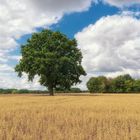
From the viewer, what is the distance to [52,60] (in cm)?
6122

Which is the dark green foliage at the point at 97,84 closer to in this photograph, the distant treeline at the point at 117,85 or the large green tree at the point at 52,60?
the distant treeline at the point at 117,85

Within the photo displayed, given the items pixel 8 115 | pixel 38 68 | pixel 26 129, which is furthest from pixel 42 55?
pixel 26 129

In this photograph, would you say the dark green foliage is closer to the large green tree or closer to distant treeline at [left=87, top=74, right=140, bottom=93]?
distant treeline at [left=87, top=74, right=140, bottom=93]

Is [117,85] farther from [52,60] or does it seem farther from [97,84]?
[52,60]

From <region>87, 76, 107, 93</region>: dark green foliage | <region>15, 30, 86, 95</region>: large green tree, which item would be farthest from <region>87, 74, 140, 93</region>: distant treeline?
<region>15, 30, 86, 95</region>: large green tree

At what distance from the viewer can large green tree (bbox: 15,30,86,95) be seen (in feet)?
203

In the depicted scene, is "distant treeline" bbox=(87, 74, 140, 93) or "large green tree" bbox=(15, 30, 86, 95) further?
"distant treeline" bbox=(87, 74, 140, 93)

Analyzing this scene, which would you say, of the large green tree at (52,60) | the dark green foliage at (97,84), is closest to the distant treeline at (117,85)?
the dark green foliage at (97,84)

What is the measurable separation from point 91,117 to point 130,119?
63.7 inches

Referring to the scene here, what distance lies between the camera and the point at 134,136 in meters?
10.6

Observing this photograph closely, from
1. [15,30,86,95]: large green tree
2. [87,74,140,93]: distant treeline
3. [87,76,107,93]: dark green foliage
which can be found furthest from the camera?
[87,76,107,93]: dark green foliage

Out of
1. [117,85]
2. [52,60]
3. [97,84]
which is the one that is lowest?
[52,60]

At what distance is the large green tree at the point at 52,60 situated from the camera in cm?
6178

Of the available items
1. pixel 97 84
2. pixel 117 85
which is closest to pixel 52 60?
pixel 117 85
